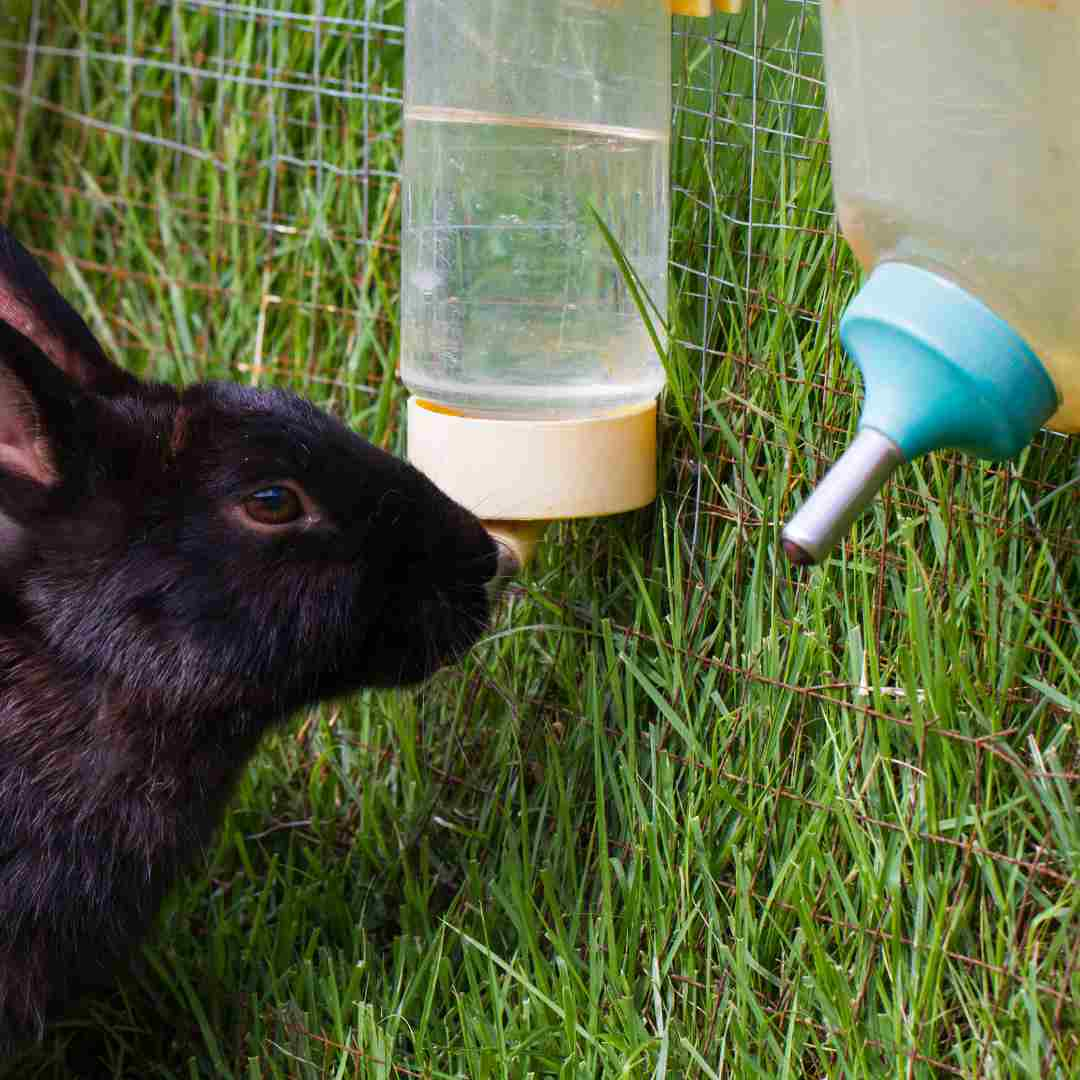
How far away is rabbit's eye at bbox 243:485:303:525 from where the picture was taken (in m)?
2.50

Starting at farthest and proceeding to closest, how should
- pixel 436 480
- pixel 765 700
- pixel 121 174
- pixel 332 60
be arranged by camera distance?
pixel 121 174 < pixel 332 60 < pixel 436 480 < pixel 765 700

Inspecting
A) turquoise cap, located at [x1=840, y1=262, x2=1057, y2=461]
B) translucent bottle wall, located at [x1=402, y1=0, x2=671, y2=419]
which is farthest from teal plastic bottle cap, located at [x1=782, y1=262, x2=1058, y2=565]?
translucent bottle wall, located at [x1=402, y1=0, x2=671, y2=419]

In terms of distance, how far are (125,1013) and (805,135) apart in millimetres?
2043

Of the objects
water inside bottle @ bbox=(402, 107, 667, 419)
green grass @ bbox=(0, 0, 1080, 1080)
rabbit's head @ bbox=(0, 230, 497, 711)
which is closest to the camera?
green grass @ bbox=(0, 0, 1080, 1080)

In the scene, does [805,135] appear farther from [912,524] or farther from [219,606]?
[219,606]

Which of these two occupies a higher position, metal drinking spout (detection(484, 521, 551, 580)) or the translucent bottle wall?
the translucent bottle wall

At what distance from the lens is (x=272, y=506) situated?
2.50m

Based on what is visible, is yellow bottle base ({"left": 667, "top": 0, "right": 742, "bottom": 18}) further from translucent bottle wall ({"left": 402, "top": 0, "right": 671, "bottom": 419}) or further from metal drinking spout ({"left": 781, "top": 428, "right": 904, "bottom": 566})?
metal drinking spout ({"left": 781, "top": 428, "right": 904, "bottom": 566})

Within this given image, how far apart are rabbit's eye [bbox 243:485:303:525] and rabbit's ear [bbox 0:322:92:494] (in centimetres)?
29

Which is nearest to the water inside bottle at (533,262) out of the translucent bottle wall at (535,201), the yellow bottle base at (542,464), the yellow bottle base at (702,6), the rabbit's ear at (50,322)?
the translucent bottle wall at (535,201)

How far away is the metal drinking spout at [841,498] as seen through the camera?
2066 millimetres

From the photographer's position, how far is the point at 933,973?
2.31m

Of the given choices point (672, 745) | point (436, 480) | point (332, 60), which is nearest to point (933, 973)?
point (672, 745)

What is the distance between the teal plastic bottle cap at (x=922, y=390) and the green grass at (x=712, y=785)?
1.09 ft
